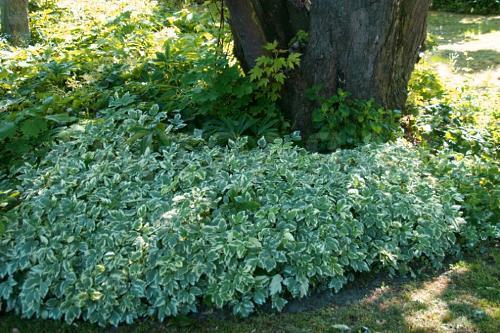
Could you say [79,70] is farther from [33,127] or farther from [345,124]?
[345,124]

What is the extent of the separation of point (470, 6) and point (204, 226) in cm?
1330

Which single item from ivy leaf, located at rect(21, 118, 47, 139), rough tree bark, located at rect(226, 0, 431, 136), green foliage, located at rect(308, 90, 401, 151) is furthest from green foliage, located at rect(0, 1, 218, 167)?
green foliage, located at rect(308, 90, 401, 151)

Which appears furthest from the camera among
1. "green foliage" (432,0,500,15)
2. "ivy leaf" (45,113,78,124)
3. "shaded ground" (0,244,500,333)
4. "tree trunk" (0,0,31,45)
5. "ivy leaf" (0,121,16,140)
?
"green foliage" (432,0,500,15)

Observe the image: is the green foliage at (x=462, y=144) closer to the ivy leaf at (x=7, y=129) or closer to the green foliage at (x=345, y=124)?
the green foliage at (x=345, y=124)

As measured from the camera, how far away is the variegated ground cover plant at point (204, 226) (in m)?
3.59

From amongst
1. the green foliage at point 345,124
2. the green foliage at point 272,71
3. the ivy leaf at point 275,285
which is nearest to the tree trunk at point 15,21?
the green foliage at point 272,71

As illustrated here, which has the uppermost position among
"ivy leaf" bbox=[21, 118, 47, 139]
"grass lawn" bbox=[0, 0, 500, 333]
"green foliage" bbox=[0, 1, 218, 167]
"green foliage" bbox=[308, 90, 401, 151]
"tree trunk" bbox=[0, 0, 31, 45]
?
"tree trunk" bbox=[0, 0, 31, 45]

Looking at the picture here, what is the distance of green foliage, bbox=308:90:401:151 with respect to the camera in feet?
16.4

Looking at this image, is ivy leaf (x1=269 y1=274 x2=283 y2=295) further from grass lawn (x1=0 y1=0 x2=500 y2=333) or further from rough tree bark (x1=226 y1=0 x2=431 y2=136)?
rough tree bark (x1=226 y1=0 x2=431 y2=136)

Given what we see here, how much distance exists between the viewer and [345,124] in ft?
16.7

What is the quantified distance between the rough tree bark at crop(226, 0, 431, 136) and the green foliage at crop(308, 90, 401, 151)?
16 centimetres

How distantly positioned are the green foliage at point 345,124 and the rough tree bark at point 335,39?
16 centimetres

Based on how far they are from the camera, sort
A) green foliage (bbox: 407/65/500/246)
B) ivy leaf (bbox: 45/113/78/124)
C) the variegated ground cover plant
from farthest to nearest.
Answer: ivy leaf (bbox: 45/113/78/124) → green foliage (bbox: 407/65/500/246) → the variegated ground cover plant

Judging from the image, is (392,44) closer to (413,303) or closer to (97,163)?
(413,303)
